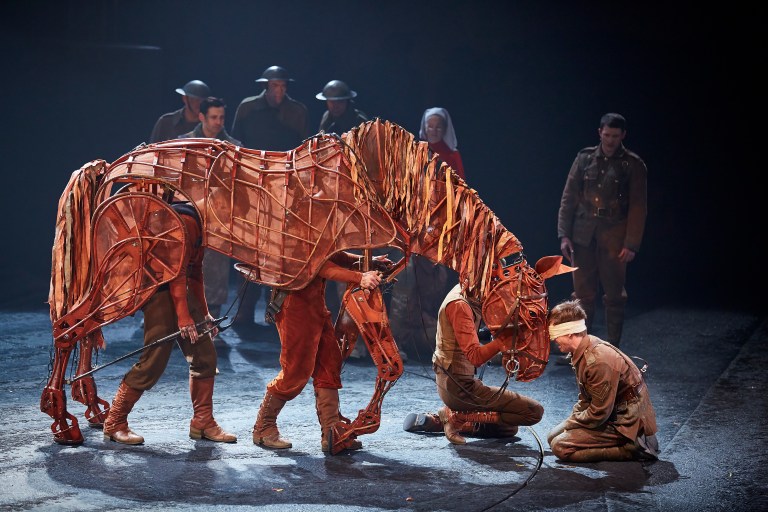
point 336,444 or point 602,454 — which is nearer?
point 602,454

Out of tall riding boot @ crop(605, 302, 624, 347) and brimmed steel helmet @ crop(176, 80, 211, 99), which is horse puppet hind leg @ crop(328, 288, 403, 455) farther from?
brimmed steel helmet @ crop(176, 80, 211, 99)

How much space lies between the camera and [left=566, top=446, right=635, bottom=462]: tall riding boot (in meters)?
5.24

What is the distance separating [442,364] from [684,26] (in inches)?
220

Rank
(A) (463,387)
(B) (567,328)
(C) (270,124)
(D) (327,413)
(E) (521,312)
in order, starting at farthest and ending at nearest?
(C) (270,124)
(A) (463,387)
(D) (327,413)
(B) (567,328)
(E) (521,312)

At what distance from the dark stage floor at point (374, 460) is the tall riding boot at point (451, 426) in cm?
7

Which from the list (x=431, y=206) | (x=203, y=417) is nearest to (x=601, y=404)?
(x=431, y=206)

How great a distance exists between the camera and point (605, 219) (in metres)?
7.70

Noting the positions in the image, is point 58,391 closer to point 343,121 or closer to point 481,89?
point 343,121

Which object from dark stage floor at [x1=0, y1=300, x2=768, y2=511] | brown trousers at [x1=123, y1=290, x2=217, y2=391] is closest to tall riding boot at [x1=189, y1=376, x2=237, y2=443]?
dark stage floor at [x1=0, y1=300, x2=768, y2=511]

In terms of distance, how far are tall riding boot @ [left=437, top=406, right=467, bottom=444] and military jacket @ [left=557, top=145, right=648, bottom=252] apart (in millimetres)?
2552

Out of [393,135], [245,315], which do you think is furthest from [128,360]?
[393,135]

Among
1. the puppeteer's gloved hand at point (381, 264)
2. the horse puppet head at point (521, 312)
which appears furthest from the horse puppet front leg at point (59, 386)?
the horse puppet head at point (521, 312)

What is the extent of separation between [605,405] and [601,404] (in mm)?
20

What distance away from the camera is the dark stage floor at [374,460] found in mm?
4688
